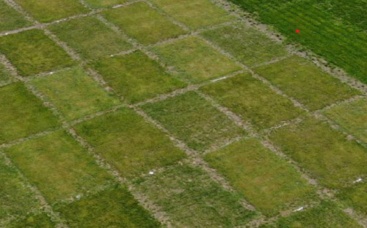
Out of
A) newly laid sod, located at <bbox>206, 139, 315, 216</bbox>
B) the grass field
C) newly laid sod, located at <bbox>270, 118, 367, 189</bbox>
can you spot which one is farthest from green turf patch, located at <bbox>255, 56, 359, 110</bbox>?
newly laid sod, located at <bbox>206, 139, 315, 216</bbox>

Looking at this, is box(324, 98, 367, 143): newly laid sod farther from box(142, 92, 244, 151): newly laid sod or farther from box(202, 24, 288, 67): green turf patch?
box(202, 24, 288, 67): green turf patch

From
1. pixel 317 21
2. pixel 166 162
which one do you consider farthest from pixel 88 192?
pixel 317 21

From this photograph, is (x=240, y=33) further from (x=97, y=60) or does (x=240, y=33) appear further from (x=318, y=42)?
(x=97, y=60)

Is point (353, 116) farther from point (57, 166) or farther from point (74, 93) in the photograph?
point (57, 166)

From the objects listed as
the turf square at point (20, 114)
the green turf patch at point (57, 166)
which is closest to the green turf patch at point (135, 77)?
the turf square at point (20, 114)

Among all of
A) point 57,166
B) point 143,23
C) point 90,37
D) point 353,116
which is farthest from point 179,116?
point 143,23

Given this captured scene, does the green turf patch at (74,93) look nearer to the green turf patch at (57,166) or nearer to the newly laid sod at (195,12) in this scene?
the green turf patch at (57,166)
